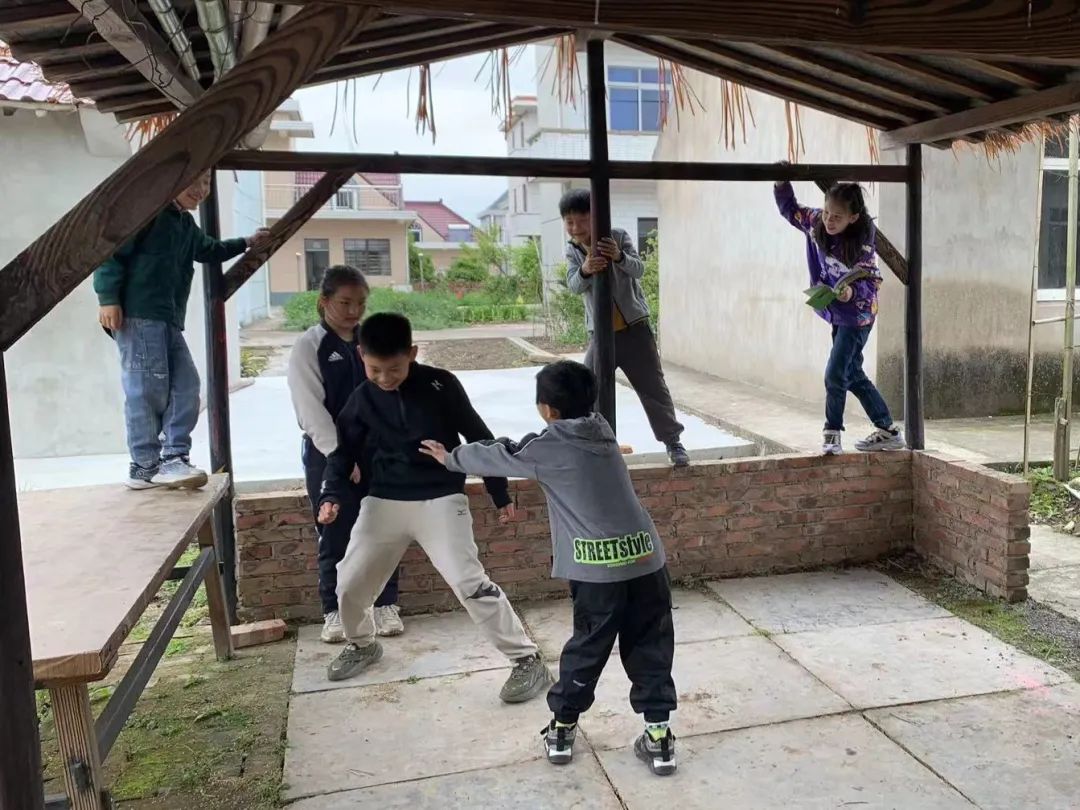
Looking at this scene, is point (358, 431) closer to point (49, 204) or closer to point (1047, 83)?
point (1047, 83)

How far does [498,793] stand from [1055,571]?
387cm

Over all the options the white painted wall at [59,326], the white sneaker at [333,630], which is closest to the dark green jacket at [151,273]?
the white sneaker at [333,630]

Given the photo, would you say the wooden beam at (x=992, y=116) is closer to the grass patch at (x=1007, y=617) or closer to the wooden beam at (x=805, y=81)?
the wooden beam at (x=805, y=81)

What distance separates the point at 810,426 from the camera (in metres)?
8.48

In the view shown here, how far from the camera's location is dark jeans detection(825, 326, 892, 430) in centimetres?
498

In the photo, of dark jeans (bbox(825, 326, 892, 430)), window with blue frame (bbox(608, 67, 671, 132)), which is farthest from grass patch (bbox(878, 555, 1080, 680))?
window with blue frame (bbox(608, 67, 671, 132))

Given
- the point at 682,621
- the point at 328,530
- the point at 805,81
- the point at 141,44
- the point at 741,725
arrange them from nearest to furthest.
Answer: the point at 141,44 < the point at 741,725 < the point at 328,530 < the point at 682,621 < the point at 805,81

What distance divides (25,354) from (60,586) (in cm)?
656

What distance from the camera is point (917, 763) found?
3059 mm

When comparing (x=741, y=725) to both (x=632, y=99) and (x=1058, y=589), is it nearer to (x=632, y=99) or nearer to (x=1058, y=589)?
(x=1058, y=589)

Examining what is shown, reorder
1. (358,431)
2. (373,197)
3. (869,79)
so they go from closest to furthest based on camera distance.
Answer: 1. (358,431)
2. (869,79)
3. (373,197)

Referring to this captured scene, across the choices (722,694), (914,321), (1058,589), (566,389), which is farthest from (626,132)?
(566,389)

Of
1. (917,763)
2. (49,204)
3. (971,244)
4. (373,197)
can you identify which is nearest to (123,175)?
(917,763)

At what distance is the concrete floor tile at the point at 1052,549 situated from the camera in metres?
5.31
